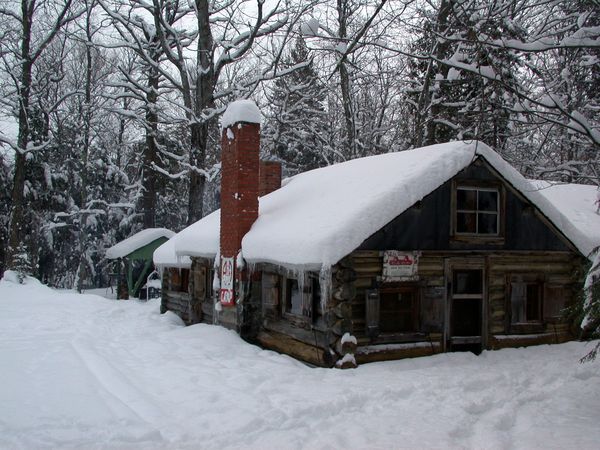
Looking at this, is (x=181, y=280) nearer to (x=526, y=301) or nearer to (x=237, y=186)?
(x=237, y=186)

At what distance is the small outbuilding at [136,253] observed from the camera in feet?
84.3

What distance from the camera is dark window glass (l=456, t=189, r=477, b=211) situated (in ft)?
38.5

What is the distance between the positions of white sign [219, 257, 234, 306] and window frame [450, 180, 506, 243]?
508cm

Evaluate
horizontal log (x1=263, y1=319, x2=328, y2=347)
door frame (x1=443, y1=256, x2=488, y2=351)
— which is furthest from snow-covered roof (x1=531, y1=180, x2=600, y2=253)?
horizontal log (x1=263, y1=319, x2=328, y2=347)

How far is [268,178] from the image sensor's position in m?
17.3

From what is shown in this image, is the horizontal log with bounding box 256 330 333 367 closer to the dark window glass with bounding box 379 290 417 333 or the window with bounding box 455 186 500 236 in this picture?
the dark window glass with bounding box 379 290 417 333

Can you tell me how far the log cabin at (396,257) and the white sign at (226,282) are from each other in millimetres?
36

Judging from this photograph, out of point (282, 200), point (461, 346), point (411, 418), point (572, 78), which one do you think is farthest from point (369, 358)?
point (572, 78)

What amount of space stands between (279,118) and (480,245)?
37.3 feet

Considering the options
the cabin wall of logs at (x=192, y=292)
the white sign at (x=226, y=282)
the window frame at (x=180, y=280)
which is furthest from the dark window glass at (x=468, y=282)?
the window frame at (x=180, y=280)

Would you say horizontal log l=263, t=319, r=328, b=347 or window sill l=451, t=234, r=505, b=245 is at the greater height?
window sill l=451, t=234, r=505, b=245

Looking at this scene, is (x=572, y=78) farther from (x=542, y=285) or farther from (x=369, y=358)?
(x=369, y=358)

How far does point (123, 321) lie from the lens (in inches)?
631

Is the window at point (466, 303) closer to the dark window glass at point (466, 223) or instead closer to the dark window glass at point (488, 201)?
the dark window glass at point (466, 223)
